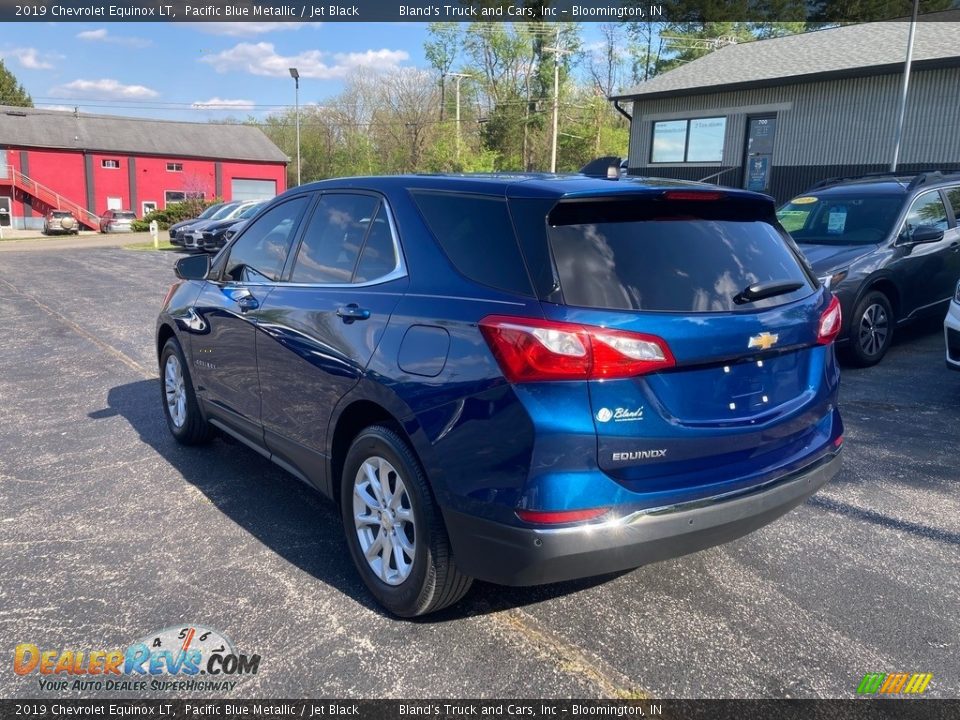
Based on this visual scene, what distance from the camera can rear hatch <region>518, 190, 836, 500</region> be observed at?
8.61 ft

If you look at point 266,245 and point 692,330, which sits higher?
point 266,245

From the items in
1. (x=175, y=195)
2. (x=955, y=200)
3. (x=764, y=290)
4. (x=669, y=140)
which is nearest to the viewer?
(x=764, y=290)

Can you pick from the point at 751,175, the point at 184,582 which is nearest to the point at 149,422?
the point at 184,582

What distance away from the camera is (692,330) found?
8.92 ft

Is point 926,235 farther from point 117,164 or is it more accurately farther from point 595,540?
point 117,164

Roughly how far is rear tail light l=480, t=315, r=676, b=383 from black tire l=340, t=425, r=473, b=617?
63 cm

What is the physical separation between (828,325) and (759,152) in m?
20.1

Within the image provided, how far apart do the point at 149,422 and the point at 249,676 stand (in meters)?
3.72

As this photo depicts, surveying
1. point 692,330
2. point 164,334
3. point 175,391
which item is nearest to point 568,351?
point 692,330

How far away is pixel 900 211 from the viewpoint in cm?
777

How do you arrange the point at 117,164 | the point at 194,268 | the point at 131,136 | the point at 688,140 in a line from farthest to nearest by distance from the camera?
the point at 131,136 → the point at 117,164 → the point at 688,140 → the point at 194,268

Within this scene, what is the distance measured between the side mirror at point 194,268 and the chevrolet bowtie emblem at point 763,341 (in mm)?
3464

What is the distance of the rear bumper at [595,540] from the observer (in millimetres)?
2572

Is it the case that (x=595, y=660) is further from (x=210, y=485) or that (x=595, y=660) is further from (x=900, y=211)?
(x=900, y=211)
